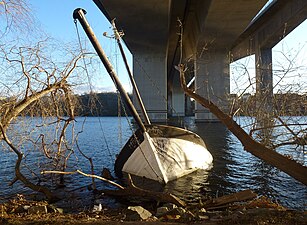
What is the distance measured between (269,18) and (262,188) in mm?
29002

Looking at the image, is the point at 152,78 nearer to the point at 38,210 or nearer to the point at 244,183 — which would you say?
Result: the point at 244,183

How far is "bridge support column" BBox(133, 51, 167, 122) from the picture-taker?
1533 inches

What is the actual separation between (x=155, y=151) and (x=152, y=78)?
30.7m

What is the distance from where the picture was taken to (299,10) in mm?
25328

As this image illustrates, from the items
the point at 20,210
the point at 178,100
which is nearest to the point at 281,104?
the point at 20,210

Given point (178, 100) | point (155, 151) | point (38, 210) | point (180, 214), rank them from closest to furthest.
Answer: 1. point (180, 214)
2. point (38, 210)
3. point (155, 151)
4. point (178, 100)

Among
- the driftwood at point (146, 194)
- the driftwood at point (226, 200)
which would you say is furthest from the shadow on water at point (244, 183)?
the driftwood at point (226, 200)

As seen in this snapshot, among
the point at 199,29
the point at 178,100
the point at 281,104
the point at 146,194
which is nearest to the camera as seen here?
A: the point at 281,104

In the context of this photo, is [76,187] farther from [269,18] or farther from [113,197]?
[269,18]

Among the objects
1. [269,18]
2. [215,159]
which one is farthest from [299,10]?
[215,159]

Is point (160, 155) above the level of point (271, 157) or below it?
below

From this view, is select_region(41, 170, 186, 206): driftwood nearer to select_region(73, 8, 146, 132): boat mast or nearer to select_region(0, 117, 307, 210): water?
select_region(0, 117, 307, 210): water

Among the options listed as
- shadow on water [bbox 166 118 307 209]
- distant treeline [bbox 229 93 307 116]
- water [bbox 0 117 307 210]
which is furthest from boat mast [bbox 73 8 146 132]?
distant treeline [bbox 229 93 307 116]

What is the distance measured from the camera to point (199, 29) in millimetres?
31859
